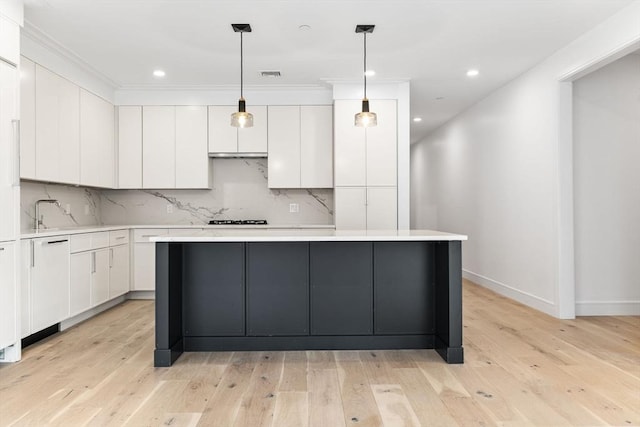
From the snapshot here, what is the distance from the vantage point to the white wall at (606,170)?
14.0 ft

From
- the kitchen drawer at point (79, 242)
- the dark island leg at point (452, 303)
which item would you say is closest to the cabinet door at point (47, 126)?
the kitchen drawer at point (79, 242)

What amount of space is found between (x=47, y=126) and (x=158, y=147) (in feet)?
4.87

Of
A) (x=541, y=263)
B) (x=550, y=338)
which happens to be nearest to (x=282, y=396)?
(x=550, y=338)

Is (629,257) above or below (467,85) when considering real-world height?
below

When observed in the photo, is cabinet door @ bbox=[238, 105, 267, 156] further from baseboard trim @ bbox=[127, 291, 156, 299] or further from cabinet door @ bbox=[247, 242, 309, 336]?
cabinet door @ bbox=[247, 242, 309, 336]

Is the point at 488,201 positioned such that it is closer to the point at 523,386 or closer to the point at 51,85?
the point at 523,386

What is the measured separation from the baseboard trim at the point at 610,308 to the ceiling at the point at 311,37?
8.49 ft

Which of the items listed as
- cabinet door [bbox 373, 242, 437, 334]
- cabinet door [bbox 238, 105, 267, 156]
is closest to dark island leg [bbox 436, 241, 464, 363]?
cabinet door [bbox 373, 242, 437, 334]

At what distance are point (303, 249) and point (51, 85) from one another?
2967 millimetres

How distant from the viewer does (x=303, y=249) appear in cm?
320

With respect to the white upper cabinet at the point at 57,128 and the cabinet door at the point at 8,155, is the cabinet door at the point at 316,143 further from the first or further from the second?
the cabinet door at the point at 8,155

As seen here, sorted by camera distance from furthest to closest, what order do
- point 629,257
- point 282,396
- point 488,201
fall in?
point 488,201, point 629,257, point 282,396

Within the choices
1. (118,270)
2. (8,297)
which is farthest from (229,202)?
(8,297)

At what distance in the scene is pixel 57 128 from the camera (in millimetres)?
4098
